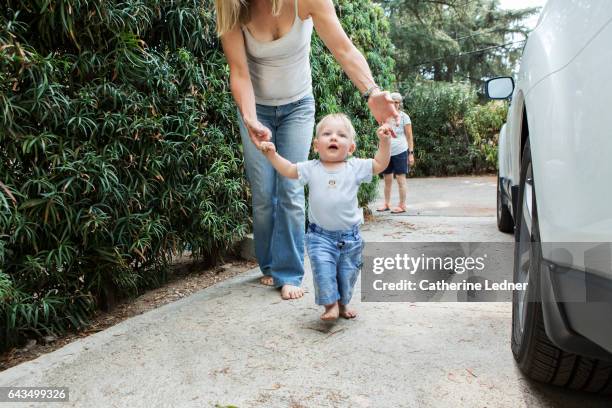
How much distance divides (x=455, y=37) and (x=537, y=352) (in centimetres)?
2323

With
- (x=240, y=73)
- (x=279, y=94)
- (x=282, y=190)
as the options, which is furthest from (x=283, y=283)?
(x=240, y=73)

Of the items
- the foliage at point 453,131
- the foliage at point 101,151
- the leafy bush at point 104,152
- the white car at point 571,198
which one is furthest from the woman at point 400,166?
→ the foliage at point 453,131

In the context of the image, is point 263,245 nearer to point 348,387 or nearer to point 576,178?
point 348,387

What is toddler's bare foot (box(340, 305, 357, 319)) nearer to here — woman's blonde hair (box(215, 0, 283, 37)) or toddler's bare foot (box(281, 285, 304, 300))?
toddler's bare foot (box(281, 285, 304, 300))

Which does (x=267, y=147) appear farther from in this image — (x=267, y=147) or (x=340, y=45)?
(x=340, y=45)

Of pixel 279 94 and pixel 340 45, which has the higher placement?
pixel 340 45

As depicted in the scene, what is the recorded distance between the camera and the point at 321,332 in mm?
2551

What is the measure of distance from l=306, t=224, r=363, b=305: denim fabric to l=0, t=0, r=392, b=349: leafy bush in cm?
100

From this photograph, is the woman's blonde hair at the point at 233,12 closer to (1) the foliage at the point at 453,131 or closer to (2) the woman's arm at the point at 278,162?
(2) the woman's arm at the point at 278,162

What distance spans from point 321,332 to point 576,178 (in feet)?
5.14

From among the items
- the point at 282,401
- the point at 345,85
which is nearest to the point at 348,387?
the point at 282,401

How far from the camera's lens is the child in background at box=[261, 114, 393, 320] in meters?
2.56

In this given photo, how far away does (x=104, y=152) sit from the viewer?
2.64 meters

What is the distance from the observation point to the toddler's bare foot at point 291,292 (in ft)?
10.1
